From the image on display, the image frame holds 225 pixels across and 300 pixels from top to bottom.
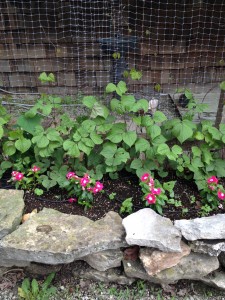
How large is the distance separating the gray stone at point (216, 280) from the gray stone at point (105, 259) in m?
0.53

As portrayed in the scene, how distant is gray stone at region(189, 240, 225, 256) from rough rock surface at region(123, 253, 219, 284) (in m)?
0.09

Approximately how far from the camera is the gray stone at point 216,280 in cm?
199

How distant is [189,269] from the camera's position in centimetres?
196

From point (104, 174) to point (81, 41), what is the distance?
183 centimetres

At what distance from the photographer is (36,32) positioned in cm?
358

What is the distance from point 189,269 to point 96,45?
2.62 meters

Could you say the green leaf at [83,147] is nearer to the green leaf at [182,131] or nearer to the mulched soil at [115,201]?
the mulched soil at [115,201]

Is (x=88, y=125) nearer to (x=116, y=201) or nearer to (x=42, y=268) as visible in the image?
(x=116, y=201)

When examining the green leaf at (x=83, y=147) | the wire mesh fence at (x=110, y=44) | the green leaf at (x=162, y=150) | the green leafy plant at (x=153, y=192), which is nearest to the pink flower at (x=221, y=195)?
the green leafy plant at (x=153, y=192)

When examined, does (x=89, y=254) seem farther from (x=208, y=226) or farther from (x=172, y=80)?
(x=172, y=80)

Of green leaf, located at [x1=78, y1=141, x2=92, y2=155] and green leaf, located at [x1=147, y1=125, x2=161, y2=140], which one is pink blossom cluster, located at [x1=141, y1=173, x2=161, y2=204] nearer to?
green leaf, located at [x1=147, y1=125, x2=161, y2=140]

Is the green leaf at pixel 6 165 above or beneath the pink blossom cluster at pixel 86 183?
beneath

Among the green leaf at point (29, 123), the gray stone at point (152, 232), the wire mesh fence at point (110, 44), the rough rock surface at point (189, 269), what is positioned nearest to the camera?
the gray stone at point (152, 232)

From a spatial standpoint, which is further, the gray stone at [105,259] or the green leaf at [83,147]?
the green leaf at [83,147]
